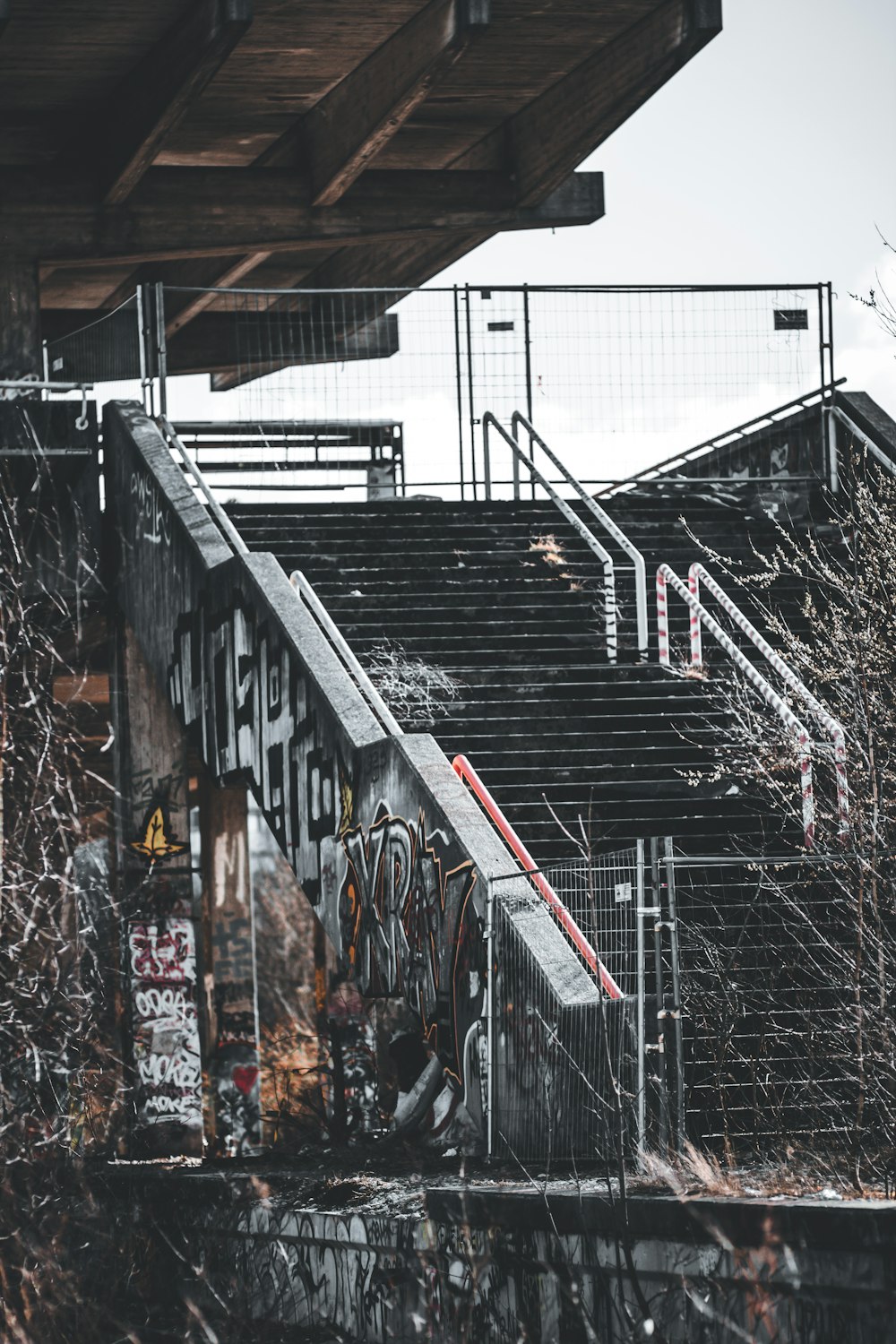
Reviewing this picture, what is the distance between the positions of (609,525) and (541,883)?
253 inches

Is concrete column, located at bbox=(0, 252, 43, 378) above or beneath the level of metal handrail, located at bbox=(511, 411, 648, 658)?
above

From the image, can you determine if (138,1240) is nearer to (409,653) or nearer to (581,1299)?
(409,653)

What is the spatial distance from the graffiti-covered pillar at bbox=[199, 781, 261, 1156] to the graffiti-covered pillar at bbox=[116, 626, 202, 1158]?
1066mm

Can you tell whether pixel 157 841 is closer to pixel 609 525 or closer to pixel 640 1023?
pixel 609 525

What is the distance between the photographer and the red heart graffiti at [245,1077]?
61.4 ft

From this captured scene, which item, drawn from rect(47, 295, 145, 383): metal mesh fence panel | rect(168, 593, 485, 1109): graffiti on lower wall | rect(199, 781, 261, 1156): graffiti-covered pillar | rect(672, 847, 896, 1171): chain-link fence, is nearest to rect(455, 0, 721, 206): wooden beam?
rect(47, 295, 145, 383): metal mesh fence panel

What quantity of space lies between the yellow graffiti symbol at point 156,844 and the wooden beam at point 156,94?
706 centimetres

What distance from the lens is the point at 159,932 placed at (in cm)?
1712

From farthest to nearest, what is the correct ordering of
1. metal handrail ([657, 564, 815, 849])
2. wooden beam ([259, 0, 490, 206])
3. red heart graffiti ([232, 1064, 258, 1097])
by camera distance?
red heart graffiti ([232, 1064, 258, 1097]), wooden beam ([259, 0, 490, 206]), metal handrail ([657, 564, 815, 849])

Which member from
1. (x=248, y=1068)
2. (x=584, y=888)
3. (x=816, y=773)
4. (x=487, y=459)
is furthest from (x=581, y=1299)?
(x=487, y=459)

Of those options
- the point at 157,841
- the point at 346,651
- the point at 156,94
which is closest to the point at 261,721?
the point at 346,651

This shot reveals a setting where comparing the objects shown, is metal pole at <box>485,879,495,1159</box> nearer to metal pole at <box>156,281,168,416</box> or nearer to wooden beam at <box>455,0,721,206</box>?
metal pole at <box>156,281,168,416</box>

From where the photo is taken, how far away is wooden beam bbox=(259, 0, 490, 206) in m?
18.5

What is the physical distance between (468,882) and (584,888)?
1063 mm
